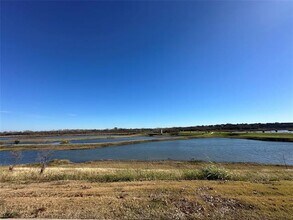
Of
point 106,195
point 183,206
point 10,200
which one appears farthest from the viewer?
point 106,195

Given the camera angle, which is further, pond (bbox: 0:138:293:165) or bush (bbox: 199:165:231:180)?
pond (bbox: 0:138:293:165)

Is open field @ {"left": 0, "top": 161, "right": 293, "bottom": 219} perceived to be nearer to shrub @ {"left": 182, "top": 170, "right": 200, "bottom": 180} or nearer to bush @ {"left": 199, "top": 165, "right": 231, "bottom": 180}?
bush @ {"left": 199, "top": 165, "right": 231, "bottom": 180}

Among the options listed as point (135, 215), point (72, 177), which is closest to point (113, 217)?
point (135, 215)

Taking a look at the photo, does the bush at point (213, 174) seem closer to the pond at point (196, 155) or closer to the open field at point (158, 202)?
the open field at point (158, 202)

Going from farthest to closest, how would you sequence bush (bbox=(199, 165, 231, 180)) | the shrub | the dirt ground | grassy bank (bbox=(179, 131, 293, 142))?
grassy bank (bbox=(179, 131, 293, 142)) → the shrub → bush (bbox=(199, 165, 231, 180)) → the dirt ground

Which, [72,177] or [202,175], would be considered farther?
[72,177]

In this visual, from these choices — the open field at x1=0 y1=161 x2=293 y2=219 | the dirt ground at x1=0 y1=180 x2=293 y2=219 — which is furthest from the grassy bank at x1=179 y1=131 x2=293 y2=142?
the dirt ground at x1=0 y1=180 x2=293 y2=219

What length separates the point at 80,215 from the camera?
8.55 meters

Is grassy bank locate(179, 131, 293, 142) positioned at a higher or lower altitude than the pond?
higher

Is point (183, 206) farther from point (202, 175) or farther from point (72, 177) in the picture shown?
point (72, 177)

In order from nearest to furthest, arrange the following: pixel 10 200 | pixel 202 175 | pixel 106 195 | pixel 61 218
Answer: pixel 61 218
pixel 10 200
pixel 106 195
pixel 202 175

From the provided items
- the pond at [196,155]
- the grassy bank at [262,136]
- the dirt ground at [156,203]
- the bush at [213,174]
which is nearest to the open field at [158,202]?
the dirt ground at [156,203]

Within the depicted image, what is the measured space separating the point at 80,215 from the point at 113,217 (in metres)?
1.15

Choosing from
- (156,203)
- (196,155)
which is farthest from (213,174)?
(196,155)
